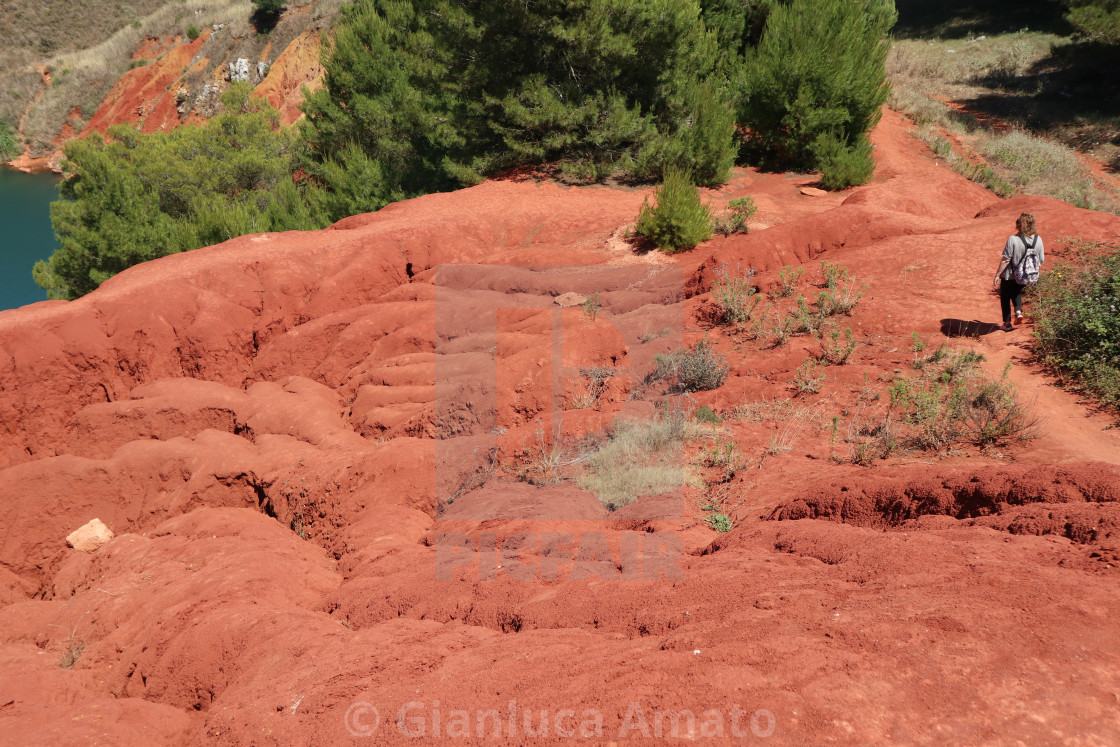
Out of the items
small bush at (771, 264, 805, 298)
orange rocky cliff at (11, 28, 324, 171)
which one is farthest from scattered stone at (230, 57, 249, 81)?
small bush at (771, 264, 805, 298)

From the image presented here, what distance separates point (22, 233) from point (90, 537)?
40341 mm

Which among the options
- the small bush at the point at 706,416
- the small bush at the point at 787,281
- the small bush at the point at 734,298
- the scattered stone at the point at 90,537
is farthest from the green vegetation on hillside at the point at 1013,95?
the scattered stone at the point at 90,537

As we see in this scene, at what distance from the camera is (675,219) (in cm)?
1042

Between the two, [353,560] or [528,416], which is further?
[528,416]

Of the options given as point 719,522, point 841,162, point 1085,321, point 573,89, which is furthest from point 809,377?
point 573,89

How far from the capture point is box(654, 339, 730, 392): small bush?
22.9 ft


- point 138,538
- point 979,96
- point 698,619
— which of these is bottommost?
point 138,538

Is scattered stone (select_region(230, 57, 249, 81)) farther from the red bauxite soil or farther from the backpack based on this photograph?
the backpack

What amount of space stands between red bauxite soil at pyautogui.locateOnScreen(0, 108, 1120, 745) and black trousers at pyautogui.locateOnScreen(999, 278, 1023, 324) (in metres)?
0.24

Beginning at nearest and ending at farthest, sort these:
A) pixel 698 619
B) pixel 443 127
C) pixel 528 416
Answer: pixel 698 619 → pixel 528 416 → pixel 443 127

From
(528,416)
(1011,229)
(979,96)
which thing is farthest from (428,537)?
(979,96)

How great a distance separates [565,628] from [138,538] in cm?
453

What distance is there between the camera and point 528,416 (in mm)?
7098

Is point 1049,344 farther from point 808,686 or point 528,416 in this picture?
point 808,686
